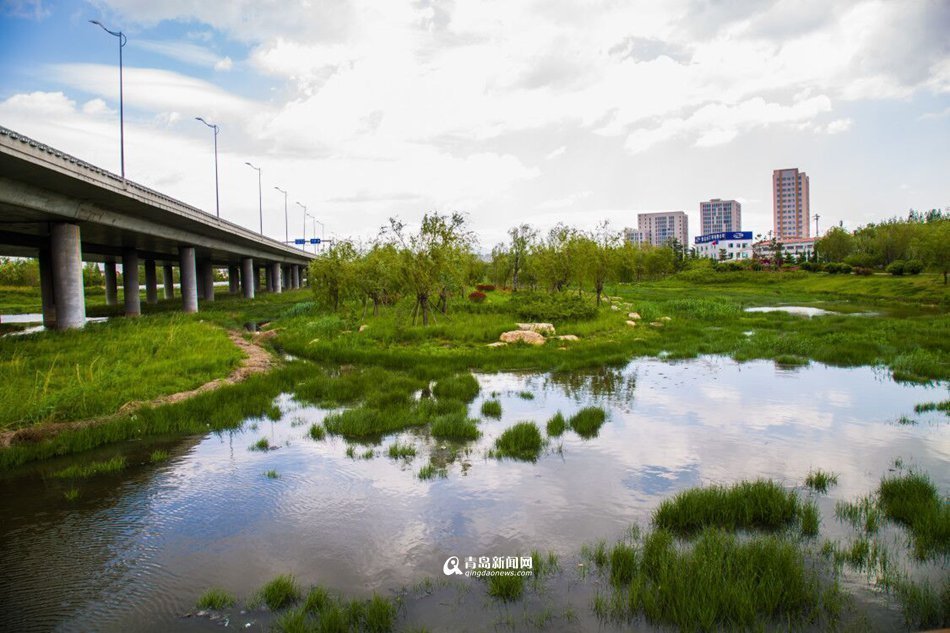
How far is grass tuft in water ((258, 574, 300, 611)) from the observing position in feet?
19.0

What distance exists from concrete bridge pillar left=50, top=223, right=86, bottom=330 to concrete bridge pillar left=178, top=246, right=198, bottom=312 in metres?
16.1

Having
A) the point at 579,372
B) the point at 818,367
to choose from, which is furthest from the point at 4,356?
the point at 818,367

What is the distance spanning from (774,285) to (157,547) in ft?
269

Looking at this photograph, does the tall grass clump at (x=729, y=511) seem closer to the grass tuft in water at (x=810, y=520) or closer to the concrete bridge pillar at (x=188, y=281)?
the grass tuft in water at (x=810, y=520)

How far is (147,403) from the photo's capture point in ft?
44.3

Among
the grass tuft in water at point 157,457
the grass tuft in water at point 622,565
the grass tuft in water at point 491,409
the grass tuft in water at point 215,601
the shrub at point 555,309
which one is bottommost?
the grass tuft in water at point 215,601

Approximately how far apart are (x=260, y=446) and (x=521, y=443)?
5.46 metres

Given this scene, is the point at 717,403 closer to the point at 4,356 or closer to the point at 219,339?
the point at 219,339

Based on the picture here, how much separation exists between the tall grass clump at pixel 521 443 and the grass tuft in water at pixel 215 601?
544cm

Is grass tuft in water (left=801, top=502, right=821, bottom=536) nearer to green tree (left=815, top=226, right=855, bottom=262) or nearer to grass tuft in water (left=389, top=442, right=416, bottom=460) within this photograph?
grass tuft in water (left=389, top=442, right=416, bottom=460)

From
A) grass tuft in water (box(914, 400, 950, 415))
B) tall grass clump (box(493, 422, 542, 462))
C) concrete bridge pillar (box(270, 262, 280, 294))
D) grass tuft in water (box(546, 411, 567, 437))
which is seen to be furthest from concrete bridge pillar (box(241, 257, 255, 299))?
grass tuft in water (box(914, 400, 950, 415))

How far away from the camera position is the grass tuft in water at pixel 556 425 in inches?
457

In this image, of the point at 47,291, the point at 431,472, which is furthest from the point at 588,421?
the point at 47,291

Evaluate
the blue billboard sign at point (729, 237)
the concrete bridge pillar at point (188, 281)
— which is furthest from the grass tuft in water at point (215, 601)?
the blue billboard sign at point (729, 237)
